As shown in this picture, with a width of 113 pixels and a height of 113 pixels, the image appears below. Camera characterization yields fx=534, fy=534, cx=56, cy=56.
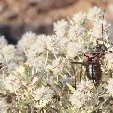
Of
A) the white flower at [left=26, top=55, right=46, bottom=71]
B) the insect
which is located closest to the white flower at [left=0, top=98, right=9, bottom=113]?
the white flower at [left=26, top=55, right=46, bottom=71]

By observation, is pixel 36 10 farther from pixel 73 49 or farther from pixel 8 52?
pixel 73 49

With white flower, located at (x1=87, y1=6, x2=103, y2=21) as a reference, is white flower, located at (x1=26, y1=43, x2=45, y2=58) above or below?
below

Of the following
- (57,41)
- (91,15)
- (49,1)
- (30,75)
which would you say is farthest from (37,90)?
(49,1)

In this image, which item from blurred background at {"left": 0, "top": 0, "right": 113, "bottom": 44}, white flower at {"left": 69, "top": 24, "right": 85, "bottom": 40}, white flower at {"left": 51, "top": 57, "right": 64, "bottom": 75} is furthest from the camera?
blurred background at {"left": 0, "top": 0, "right": 113, "bottom": 44}

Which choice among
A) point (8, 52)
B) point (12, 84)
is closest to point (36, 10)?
point (8, 52)

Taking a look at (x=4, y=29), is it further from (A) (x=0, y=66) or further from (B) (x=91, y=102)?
(B) (x=91, y=102)

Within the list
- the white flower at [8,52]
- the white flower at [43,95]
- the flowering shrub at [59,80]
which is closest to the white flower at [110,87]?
the flowering shrub at [59,80]

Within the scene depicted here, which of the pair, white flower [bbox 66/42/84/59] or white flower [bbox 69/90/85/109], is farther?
white flower [bbox 66/42/84/59]

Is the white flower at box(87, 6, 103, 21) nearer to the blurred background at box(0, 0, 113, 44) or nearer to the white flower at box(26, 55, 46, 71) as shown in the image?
the white flower at box(26, 55, 46, 71)
